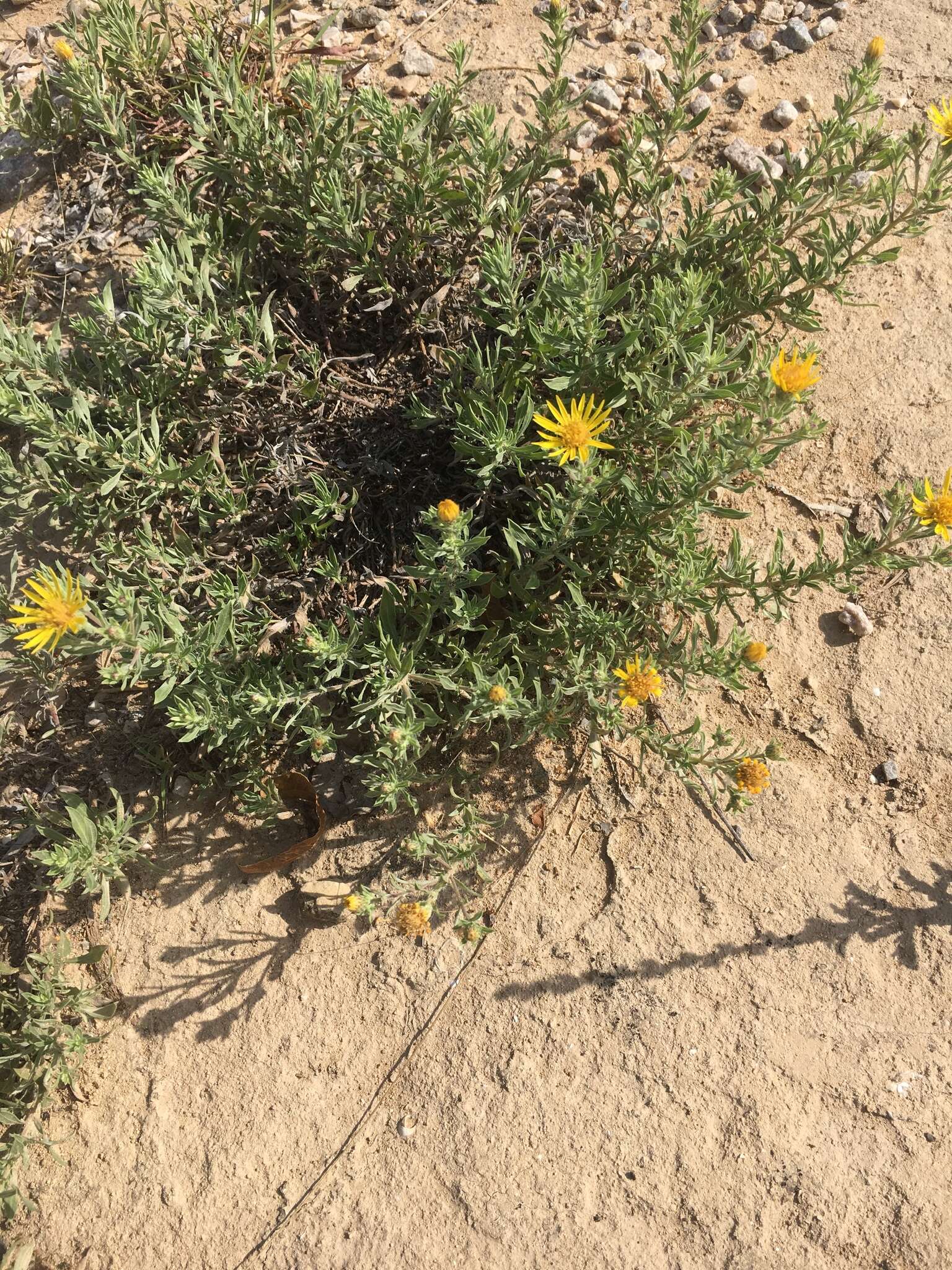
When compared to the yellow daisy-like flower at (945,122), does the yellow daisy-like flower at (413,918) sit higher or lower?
lower

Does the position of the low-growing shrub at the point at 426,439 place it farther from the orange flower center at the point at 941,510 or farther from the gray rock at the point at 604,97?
the gray rock at the point at 604,97

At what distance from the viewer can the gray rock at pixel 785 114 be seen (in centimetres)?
413

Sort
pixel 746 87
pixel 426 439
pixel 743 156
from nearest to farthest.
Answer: pixel 426 439
pixel 743 156
pixel 746 87

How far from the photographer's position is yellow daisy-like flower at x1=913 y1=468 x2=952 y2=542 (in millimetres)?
2611

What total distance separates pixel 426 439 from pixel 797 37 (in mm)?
2913

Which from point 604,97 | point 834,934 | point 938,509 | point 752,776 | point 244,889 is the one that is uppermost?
point 604,97

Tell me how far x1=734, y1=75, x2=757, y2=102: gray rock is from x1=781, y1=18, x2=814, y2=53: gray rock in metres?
0.31

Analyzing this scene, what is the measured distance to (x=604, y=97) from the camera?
13.6 ft

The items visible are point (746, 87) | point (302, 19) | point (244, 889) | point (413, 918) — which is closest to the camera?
point (413, 918)

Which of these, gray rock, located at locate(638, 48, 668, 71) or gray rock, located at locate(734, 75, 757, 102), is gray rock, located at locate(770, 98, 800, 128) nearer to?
gray rock, located at locate(734, 75, 757, 102)

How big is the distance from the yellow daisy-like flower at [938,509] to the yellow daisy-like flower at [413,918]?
6.38 ft

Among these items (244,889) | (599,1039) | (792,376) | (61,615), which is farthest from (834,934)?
(61,615)

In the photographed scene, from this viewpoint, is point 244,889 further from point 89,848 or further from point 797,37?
point 797,37

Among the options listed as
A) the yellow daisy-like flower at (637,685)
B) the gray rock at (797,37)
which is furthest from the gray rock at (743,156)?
the yellow daisy-like flower at (637,685)
